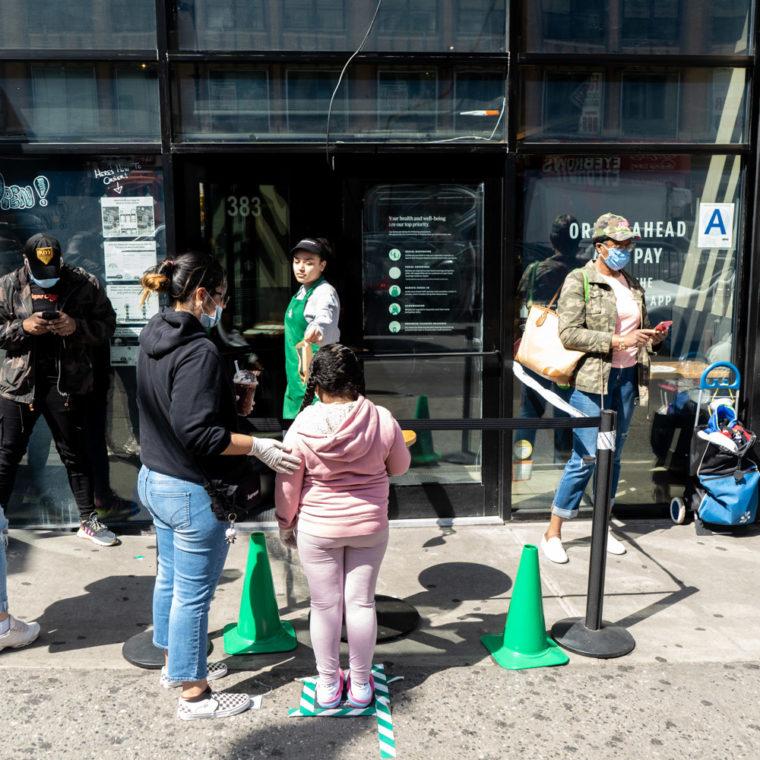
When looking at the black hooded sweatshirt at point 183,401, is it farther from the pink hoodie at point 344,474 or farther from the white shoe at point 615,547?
the white shoe at point 615,547

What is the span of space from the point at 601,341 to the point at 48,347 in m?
3.22

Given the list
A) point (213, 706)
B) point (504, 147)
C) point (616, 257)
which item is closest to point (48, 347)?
point (213, 706)

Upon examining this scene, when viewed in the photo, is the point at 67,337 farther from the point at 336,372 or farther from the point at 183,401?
the point at 336,372

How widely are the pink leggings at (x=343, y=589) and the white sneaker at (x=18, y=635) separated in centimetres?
151

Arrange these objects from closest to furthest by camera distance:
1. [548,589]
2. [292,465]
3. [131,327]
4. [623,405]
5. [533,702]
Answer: [292,465], [533,702], [548,589], [623,405], [131,327]

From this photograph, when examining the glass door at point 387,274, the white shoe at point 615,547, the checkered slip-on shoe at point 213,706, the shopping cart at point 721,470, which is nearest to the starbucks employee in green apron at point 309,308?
the glass door at point 387,274

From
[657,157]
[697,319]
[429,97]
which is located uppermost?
[429,97]

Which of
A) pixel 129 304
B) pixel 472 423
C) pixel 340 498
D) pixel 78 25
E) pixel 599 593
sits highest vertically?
pixel 78 25

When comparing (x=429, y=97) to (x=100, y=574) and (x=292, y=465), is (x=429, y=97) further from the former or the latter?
(x=100, y=574)

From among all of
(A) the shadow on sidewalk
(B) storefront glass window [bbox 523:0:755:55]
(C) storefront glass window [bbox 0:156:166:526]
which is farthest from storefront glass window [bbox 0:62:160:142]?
(A) the shadow on sidewalk

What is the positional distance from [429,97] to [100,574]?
11.4 feet

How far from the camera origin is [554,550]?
506 centimetres

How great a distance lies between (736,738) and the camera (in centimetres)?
330

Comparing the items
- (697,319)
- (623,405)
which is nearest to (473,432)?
(623,405)
